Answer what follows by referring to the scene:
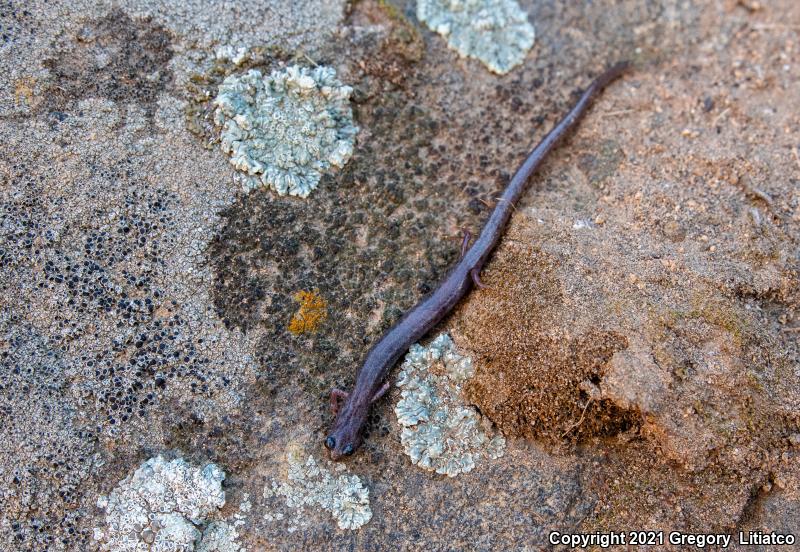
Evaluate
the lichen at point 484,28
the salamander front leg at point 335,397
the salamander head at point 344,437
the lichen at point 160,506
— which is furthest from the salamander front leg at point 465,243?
the lichen at point 160,506

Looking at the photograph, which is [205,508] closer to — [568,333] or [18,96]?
[568,333]

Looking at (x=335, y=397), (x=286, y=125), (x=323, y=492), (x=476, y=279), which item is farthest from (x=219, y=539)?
(x=286, y=125)

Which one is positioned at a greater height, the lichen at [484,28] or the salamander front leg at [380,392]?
the lichen at [484,28]

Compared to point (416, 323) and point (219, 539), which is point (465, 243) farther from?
point (219, 539)

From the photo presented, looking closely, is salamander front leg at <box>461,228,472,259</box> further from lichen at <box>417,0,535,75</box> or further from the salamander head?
lichen at <box>417,0,535,75</box>

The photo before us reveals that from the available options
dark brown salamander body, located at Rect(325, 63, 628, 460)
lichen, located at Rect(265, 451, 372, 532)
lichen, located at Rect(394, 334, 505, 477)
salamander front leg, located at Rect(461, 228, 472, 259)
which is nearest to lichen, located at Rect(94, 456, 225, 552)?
lichen, located at Rect(265, 451, 372, 532)

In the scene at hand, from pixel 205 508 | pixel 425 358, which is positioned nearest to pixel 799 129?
pixel 425 358

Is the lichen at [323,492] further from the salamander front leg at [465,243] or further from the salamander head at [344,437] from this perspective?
the salamander front leg at [465,243]
